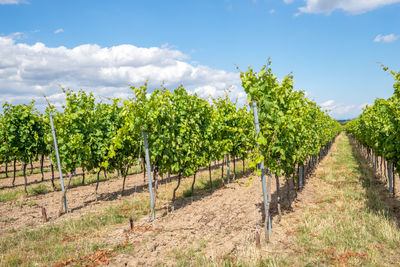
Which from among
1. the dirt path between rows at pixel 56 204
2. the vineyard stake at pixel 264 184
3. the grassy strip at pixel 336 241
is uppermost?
the vineyard stake at pixel 264 184

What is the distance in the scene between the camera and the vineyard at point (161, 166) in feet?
20.6

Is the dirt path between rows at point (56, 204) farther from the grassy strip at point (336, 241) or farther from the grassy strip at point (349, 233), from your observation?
the grassy strip at point (349, 233)

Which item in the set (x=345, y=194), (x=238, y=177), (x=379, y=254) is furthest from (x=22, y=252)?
(x=238, y=177)

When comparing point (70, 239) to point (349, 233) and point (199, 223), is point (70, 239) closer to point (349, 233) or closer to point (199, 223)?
point (199, 223)

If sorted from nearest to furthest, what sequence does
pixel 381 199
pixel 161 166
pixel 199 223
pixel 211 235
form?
pixel 211 235 → pixel 199 223 → pixel 161 166 → pixel 381 199

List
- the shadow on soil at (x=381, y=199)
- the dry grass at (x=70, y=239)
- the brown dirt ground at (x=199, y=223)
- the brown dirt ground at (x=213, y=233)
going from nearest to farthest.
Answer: the brown dirt ground at (x=213, y=233) < the brown dirt ground at (x=199, y=223) < the dry grass at (x=70, y=239) < the shadow on soil at (x=381, y=199)

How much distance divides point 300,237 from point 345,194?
535 centimetres

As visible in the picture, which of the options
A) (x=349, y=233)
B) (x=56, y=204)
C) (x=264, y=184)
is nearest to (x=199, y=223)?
(x=264, y=184)

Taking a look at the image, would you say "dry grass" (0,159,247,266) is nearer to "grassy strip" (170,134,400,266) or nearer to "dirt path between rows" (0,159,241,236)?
"dirt path between rows" (0,159,241,236)

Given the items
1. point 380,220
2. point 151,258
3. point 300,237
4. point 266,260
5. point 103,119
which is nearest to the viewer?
point 266,260

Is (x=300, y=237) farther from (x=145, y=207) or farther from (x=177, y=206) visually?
(x=145, y=207)

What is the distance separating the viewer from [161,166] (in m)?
9.25

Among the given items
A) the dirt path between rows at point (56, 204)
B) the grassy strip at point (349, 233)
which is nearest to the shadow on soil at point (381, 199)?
the grassy strip at point (349, 233)

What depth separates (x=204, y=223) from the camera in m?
7.96
